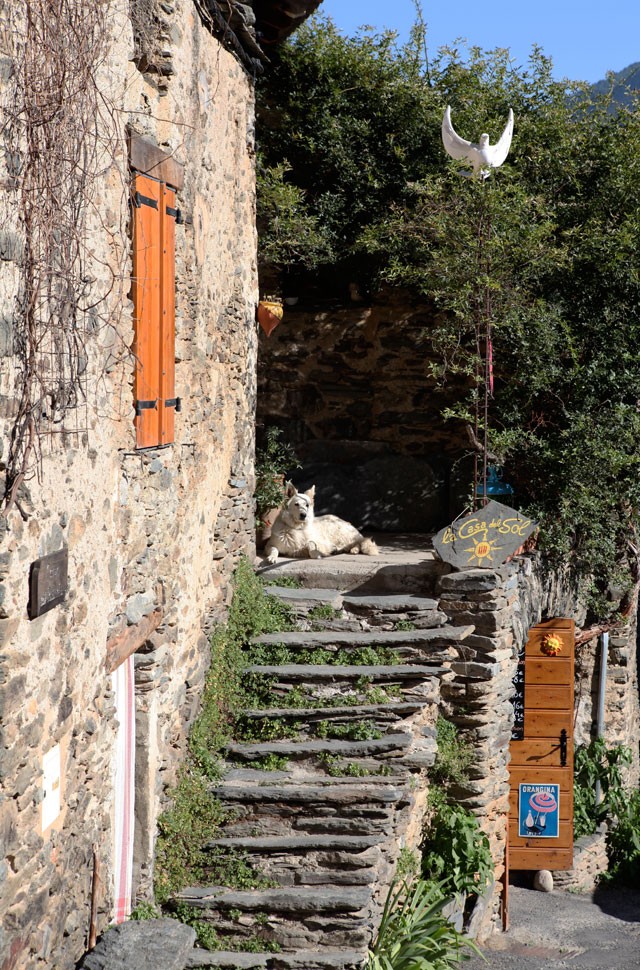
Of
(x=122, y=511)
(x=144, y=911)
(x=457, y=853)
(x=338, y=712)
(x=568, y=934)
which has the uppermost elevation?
(x=122, y=511)

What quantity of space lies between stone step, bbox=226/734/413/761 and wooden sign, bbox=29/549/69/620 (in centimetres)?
333

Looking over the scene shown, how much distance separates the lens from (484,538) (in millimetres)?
8758

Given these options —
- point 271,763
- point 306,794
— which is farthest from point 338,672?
point 306,794

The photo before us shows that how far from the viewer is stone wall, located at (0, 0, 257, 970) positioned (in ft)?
13.6

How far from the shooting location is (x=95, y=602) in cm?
504

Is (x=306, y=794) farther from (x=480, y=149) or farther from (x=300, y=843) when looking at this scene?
(x=480, y=149)

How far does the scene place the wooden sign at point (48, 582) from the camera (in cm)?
416

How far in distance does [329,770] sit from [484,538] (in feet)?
7.67

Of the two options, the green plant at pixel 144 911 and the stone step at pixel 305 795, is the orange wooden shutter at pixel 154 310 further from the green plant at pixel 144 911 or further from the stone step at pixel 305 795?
the green plant at pixel 144 911

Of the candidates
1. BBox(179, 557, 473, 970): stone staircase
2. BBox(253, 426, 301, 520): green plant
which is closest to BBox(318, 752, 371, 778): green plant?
BBox(179, 557, 473, 970): stone staircase

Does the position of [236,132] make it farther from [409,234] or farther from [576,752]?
[576,752]

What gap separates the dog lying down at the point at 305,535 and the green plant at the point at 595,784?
3772 mm

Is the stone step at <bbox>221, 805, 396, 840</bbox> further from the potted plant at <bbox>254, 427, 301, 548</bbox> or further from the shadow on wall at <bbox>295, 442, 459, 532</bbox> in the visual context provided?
the shadow on wall at <bbox>295, 442, 459, 532</bbox>

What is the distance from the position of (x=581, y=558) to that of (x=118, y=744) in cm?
562
